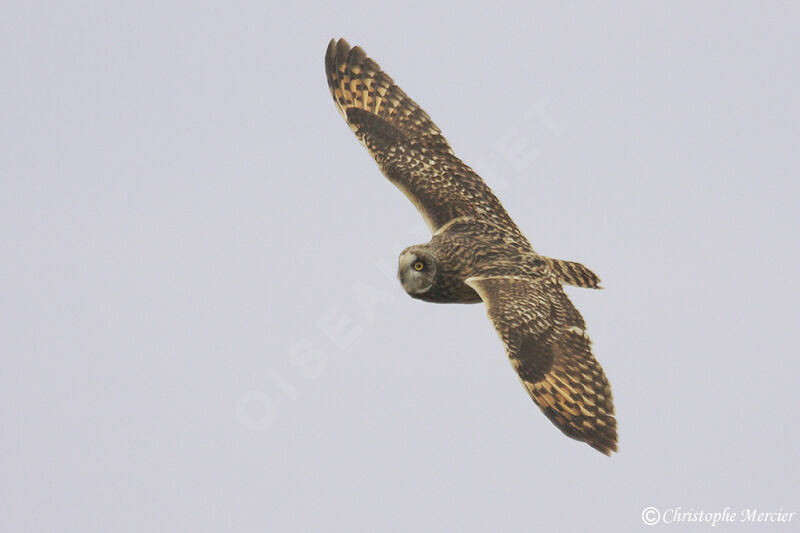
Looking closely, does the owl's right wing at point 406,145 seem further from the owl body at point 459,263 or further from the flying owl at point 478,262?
the owl body at point 459,263

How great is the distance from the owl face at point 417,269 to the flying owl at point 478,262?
0.5 inches

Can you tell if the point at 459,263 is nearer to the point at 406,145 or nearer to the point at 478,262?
the point at 478,262

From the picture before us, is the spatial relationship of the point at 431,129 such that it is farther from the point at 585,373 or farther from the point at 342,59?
the point at 585,373

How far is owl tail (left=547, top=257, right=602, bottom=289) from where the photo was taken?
47.4 ft

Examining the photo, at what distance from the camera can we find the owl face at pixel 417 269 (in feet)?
45.5

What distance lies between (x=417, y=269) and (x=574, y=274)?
6.77 feet

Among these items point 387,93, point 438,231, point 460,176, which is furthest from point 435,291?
point 387,93

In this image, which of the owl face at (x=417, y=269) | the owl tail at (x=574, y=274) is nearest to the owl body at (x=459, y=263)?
Answer: the owl face at (x=417, y=269)

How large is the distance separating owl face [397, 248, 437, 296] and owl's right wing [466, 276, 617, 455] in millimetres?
620

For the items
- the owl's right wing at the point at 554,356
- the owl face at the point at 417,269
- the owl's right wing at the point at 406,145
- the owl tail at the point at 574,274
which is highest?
the owl's right wing at the point at 406,145

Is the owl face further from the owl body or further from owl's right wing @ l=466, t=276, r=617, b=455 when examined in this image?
owl's right wing @ l=466, t=276, r=617, b=455

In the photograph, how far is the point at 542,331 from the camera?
1287cm

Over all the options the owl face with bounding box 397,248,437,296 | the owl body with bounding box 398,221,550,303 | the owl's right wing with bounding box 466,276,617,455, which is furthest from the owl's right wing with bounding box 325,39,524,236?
the owl's right wing with bounding box 466,276,617,455

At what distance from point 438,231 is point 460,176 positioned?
1003 millimetres
